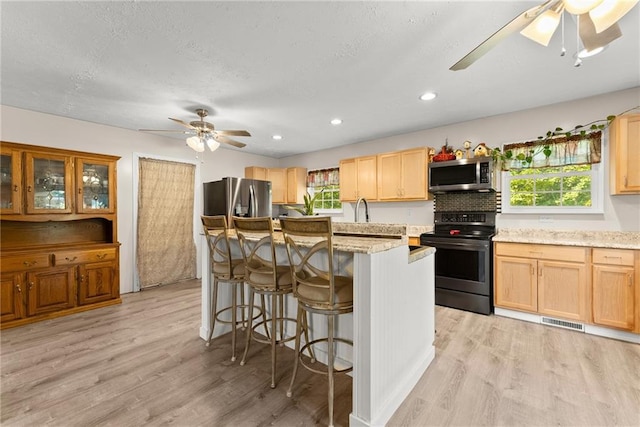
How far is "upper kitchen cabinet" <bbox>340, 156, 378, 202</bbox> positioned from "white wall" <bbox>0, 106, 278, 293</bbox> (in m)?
2.35

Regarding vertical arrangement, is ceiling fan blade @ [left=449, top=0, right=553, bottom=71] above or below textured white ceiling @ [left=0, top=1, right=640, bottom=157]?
below

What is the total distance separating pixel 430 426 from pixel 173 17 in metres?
3.01

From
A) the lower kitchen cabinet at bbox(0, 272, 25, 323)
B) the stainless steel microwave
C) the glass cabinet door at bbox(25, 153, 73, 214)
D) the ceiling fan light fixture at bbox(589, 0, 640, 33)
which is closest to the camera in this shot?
the ceiling fan light fixture at bbox(589, 0, 640, 33)

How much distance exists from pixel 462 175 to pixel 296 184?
325 centimetres

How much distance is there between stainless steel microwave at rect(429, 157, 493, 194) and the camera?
3.58 m

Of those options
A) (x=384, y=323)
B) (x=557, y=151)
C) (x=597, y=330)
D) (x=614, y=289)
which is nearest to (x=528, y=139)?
(x=557, y=151)

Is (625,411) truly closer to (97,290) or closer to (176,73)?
(176,73)

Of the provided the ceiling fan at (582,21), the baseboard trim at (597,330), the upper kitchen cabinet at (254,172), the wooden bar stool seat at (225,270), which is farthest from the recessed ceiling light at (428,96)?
the upper kitchen cabinet at (254,172)

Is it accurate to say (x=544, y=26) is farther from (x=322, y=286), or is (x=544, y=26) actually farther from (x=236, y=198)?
(x=236, y=198)

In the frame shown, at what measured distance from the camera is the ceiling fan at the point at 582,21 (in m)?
1.38

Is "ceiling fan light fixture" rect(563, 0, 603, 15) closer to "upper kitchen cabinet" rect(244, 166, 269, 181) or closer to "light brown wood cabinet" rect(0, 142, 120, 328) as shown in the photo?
"light brown wood cabinet" rect(0, 142, 120, 328)

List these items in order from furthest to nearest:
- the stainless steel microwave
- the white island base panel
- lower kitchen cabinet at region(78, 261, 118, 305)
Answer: the stainless steel microwave, lower kitchen cabinet at region(78, 261, 118, 305), the white island base panel

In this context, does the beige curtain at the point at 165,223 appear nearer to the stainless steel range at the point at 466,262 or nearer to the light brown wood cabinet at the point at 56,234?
the light brown wood cabinet at the point at 56,234

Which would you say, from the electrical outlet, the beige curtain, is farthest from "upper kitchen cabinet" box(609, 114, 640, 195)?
the beige curtain
